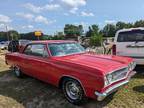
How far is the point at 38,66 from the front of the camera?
Result: 5801mm

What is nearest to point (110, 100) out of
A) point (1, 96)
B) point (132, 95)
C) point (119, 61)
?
point (132, 95)

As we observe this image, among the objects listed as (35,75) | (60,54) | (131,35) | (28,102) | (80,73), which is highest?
(131,35)

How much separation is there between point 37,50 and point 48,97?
5.32 ft

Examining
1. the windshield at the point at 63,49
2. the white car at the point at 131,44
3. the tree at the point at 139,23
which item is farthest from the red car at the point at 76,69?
the tree at the point at 139,23

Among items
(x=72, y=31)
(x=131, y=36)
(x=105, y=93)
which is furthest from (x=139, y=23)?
(x=105, y=93)

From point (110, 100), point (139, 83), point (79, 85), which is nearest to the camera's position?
point (79, 85)

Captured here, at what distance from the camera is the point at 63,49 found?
574 cm

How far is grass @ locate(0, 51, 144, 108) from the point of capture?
185 inches

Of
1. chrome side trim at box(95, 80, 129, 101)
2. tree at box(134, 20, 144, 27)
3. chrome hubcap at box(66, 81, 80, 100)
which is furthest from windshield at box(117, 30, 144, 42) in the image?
tree at box(134, 20, 144, 27)

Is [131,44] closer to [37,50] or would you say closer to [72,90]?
[72,90]

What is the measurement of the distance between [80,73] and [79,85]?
1.15ft

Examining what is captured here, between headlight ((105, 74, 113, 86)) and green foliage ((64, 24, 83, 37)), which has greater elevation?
green foliage ((64, 24, 83, 37))

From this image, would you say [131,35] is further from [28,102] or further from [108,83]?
[28,102]

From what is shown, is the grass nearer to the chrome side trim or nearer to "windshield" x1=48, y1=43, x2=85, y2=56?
the chrome side trim
